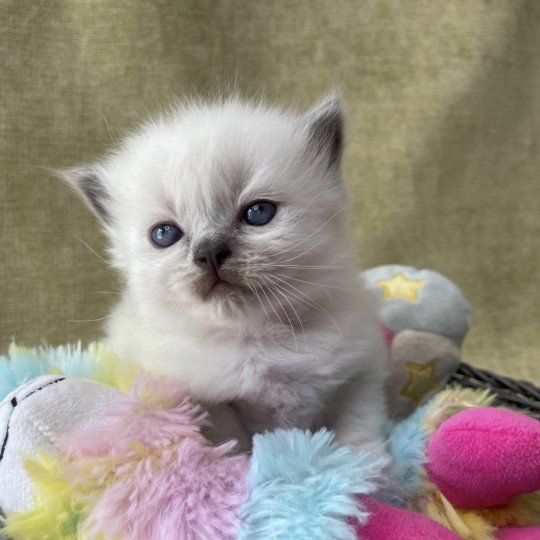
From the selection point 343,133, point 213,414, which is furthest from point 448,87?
point 213,414

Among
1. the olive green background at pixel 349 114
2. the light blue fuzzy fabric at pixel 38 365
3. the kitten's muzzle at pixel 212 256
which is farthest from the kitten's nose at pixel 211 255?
Result: the olive green background at pixel 349 114

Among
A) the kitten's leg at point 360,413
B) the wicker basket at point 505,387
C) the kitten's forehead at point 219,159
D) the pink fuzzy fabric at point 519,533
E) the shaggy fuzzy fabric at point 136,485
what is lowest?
the wicker basket at point 505,387

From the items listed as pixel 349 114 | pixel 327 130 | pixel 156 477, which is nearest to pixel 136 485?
pixel 156 477

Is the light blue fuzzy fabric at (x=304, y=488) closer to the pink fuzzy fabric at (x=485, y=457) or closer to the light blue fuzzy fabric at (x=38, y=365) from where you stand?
the pink fuzzy fabric at (x=485, y=457)

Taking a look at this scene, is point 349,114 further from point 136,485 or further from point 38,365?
point 136,485

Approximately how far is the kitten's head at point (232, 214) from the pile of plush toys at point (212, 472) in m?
Answer: 0.15

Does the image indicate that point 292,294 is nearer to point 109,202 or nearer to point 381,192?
point 109,202

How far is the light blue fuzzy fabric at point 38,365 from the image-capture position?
929 mm

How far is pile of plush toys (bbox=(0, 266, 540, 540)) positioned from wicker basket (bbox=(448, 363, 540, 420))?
0.31m

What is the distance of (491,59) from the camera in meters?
1.88

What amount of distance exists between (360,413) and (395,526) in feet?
0.99

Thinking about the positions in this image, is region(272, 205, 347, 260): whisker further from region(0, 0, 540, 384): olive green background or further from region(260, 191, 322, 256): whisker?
region(0, 0, 540, 384): olive green background

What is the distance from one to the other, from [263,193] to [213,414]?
0.33m

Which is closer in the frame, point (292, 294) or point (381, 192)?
point (292, 294)
